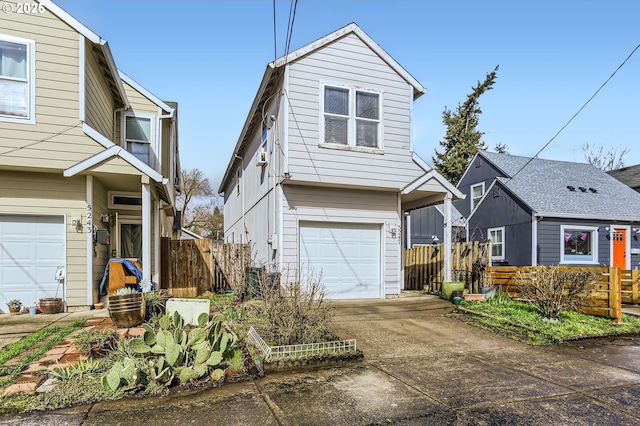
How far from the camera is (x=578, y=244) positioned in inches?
620

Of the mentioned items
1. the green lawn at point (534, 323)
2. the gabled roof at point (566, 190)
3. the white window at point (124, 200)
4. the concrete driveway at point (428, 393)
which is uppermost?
the gabled roof at point (566, 190)

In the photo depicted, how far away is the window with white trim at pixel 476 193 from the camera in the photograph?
1915 centimetres

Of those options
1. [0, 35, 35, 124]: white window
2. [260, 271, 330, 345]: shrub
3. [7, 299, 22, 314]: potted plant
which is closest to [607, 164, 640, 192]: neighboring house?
[260, 271, 330, 345]: shrub

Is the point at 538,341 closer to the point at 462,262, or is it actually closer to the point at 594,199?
the point at 462,262

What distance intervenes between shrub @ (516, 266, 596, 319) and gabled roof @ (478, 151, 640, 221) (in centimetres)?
794

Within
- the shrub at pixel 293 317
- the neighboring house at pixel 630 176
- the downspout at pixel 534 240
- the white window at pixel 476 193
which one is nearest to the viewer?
the shrub at pixel 293 317

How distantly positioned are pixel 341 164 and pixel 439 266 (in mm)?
5229

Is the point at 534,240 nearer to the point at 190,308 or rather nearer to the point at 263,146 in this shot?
the point at 263,146

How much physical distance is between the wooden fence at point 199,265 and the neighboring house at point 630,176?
21564 millimetres

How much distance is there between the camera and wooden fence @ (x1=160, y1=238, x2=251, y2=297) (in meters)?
11.1

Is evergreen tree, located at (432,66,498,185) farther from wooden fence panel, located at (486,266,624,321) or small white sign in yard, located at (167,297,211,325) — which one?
small white sign in yard, located at (167,297,211,325)

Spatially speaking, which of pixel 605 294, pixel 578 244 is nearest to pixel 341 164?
pixel 605 294

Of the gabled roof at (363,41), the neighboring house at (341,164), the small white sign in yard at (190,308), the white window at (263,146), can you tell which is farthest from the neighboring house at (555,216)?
the small white sign in yard at (190,308)

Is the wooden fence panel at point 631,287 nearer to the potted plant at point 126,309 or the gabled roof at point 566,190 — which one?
the gabled roof at point 566,190
